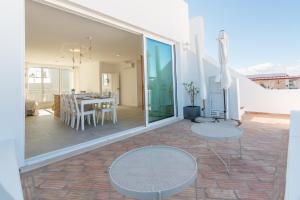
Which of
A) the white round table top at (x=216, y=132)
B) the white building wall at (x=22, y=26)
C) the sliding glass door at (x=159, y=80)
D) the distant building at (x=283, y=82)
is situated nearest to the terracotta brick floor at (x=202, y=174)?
the white round table top at (x=216, y=132)

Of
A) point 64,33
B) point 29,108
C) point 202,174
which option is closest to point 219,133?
point 202,174

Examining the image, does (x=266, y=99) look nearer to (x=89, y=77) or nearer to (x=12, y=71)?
(x=12, y=71)

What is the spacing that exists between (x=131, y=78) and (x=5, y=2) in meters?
8.06

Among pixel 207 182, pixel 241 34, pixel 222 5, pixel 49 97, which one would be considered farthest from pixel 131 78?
pixel 207 182

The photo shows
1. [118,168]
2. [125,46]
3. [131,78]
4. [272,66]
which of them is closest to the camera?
[118,168]

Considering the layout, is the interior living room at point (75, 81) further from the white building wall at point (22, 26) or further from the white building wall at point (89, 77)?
the white building wall at point (22, 26)

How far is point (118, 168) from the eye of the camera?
4.75ft

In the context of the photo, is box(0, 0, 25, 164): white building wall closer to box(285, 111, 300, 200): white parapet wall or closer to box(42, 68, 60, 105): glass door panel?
box(285, 111, 300, 200): white parapet wall

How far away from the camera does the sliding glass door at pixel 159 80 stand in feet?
15.7

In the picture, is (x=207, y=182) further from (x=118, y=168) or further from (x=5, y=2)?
(x=5, y=2)

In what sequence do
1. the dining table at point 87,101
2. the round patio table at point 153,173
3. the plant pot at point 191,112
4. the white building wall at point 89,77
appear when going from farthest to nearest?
the white building wall at point 89,77, the plant pot at point 191,112, the dining table at point 87,101, the round patio table at point 153,173

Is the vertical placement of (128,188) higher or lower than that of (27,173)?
higher

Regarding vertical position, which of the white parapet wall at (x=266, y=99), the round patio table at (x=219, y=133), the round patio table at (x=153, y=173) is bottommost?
the round patio table at (x=153, y=173)

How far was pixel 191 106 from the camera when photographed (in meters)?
5.74
